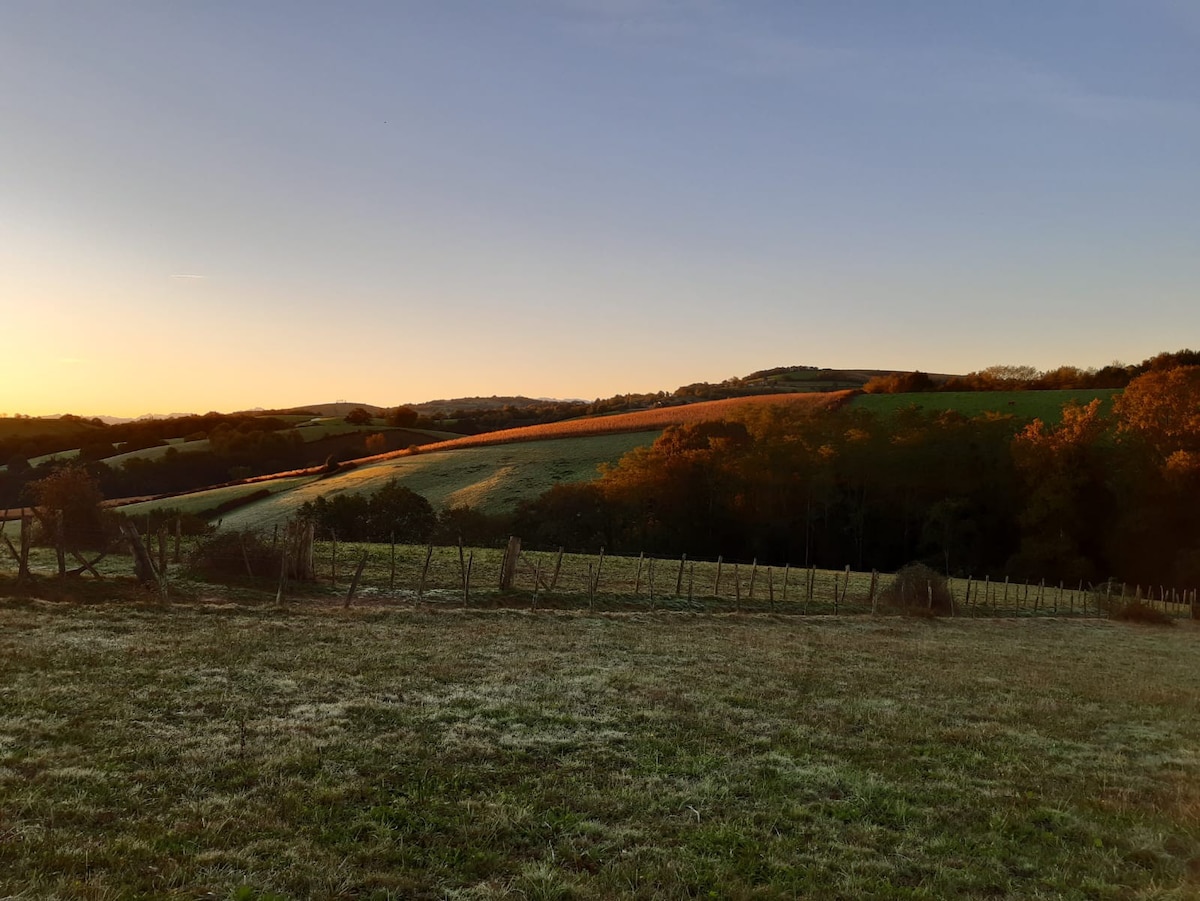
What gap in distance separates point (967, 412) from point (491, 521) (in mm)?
54589

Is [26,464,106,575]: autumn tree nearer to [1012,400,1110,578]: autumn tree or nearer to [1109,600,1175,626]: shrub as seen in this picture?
[1109,600,1175,626]: shrub

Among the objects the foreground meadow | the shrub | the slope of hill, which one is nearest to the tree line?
the slope of hill

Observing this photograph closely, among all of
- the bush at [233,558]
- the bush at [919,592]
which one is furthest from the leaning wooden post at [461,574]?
the bush at [919,592]

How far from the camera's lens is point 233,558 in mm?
30375

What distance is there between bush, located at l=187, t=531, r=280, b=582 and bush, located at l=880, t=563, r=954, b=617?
93.1ft

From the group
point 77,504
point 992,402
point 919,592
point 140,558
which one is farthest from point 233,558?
point 992,402

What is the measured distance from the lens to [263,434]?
11206cm

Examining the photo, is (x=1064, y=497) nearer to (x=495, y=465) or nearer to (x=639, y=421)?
(x=639, y=421)

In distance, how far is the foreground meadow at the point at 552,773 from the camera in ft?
23.8

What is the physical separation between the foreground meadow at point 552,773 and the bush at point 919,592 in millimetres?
17581

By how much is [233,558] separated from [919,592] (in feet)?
101

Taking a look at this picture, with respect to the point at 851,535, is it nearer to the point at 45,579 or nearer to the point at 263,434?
the point at 45,579

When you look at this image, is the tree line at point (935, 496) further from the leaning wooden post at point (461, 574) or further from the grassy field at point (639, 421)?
the leaning wooden post at point (461, 574)

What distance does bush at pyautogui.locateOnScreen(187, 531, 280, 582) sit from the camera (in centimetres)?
3009
